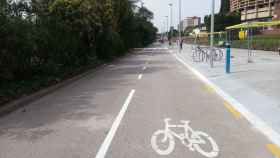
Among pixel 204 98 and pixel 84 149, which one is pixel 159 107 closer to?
pixel 204 98

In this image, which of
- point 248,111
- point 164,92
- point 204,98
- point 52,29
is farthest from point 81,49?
point 248,111

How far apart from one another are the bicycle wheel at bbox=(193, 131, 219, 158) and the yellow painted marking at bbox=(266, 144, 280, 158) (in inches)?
33.9

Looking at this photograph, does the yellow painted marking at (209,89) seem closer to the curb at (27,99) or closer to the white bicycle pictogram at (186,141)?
the white bicycle pictogram at (186,141)

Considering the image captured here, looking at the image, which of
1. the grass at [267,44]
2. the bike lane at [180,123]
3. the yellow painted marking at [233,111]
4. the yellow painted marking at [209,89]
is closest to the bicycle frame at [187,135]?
the bike lane at [180,123]

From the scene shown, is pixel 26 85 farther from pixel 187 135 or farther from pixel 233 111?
pixel 233 111

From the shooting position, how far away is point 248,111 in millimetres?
7359

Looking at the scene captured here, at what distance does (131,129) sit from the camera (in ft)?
20.1

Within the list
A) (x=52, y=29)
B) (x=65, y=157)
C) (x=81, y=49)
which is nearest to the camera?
(x=65, y=157)

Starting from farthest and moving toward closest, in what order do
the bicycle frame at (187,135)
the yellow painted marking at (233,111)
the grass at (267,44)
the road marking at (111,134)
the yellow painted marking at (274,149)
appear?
the grass at (267,44), the yellow painted marking at (233,111), the bicycle frame at (187,135), the road marking at (111,134), the yellow painted marking at (274,149)

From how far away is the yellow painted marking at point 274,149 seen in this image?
4.73m

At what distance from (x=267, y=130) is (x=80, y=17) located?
46.7 feet

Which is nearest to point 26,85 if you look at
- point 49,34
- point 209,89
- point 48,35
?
point 48,35

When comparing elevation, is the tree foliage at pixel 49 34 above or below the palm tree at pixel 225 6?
below

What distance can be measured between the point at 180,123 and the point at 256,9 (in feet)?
288
